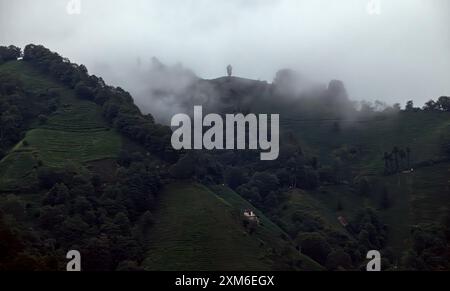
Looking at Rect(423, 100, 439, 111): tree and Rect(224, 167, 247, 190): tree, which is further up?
Rect(423, 100, 439, 111): tree

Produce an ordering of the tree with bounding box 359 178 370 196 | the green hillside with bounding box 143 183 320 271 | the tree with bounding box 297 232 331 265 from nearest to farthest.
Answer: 1. the green hillside with bounding box 143 183 320 271
2. the tree with bounding box 297 232 331 265
3. the tree with bounding box 359 178 370 196

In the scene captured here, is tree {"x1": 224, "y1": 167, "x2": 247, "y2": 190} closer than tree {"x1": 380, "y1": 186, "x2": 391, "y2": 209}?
No

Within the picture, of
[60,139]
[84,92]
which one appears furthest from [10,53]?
[60,139]

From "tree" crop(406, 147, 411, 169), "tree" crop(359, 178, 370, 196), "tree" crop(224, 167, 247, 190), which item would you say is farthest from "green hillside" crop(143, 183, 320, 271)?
"tree" crop(406, 147, 411, 169)

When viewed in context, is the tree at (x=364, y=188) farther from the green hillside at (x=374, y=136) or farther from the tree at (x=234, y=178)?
the tree at (x=234, y=178)

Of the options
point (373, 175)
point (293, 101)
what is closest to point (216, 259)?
point (373, 175)

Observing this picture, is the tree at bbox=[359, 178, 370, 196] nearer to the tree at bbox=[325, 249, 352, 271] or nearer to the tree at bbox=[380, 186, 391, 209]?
the tree at bbox=[380, 186, 391, 209]

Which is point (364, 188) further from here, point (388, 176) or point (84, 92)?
point (84, 92)
